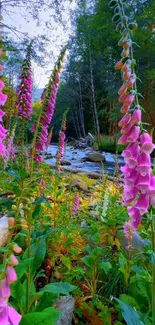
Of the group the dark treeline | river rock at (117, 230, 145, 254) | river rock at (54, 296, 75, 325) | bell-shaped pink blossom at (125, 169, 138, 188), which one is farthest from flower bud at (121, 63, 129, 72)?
the dark treeline

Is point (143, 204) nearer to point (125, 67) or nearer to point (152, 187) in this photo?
point (152, 187)

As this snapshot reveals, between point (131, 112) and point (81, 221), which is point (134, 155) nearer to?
point (131, 112)

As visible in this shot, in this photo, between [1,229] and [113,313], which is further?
[1,229]

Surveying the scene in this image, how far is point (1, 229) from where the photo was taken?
201 centimetres

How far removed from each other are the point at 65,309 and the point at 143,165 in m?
0.90

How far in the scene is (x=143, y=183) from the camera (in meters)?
1.13

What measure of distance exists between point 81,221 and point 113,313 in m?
1.29

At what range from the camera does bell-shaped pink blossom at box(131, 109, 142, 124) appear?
1145 mm

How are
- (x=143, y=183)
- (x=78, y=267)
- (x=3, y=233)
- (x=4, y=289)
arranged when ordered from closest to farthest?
(x=4, y=289) < (x=143, y=183) < (x=78, y=267) < (x=3, y=233)

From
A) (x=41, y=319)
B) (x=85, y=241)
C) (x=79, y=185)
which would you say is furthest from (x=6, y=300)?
(x=79, y=185)

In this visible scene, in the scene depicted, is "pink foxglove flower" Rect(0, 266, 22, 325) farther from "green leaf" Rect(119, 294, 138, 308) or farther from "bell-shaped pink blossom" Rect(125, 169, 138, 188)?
"green leaf" Rect(119, 294, 138, 308)

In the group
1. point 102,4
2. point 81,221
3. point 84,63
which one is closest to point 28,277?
point 81,221

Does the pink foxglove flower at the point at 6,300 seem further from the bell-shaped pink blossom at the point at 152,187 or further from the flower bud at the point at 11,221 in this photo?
the bell-shaped pink blossom at the point at 152,187

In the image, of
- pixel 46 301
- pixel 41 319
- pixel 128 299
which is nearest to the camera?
pixel 41 319
